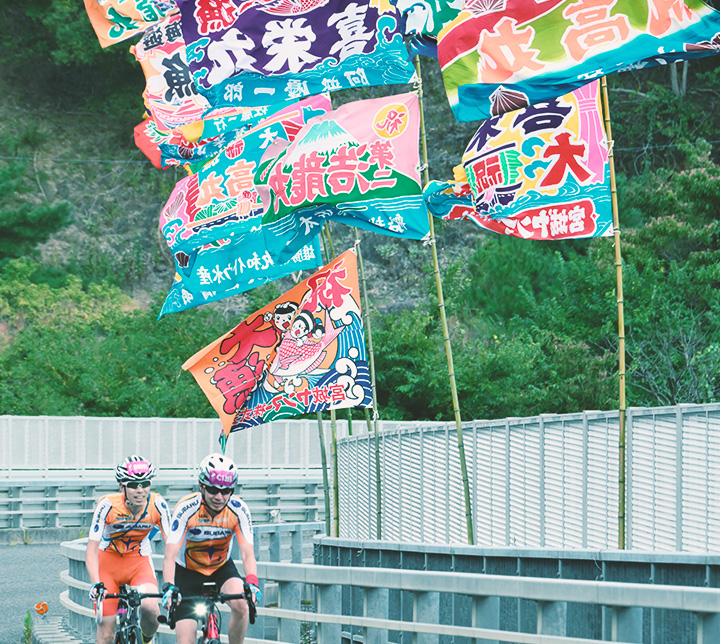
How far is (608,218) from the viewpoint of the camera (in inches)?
489

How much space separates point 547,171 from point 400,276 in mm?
43355

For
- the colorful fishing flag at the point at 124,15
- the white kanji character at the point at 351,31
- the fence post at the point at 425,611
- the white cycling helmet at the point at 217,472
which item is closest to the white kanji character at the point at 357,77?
the white kanji character at the point at 351,31

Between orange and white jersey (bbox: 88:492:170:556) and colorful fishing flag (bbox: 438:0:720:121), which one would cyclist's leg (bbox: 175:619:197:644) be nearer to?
orange and white jersey (bbox: 88:492:170:556)

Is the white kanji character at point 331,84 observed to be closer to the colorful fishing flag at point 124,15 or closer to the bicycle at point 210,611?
the bicycle at point 210,611

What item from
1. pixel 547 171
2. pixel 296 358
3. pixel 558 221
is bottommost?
pixel 296 358

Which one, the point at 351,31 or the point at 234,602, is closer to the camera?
the point at 234,602

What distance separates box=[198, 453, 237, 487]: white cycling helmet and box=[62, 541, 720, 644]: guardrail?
1.28 metres

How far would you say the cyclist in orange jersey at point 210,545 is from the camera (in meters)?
8.98

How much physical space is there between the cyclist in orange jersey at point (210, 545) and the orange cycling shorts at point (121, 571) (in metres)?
1.17

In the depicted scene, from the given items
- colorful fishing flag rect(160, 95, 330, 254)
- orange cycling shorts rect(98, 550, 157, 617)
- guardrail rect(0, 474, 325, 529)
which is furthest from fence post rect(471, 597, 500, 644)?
guardrail rect(0, 474, 325, 529)

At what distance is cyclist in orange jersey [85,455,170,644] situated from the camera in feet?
33.0

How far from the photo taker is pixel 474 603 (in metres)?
8.46

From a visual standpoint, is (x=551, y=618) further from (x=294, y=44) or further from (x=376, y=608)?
(x=294, y=44)

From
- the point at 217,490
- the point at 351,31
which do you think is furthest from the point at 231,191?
the point at 217,490
